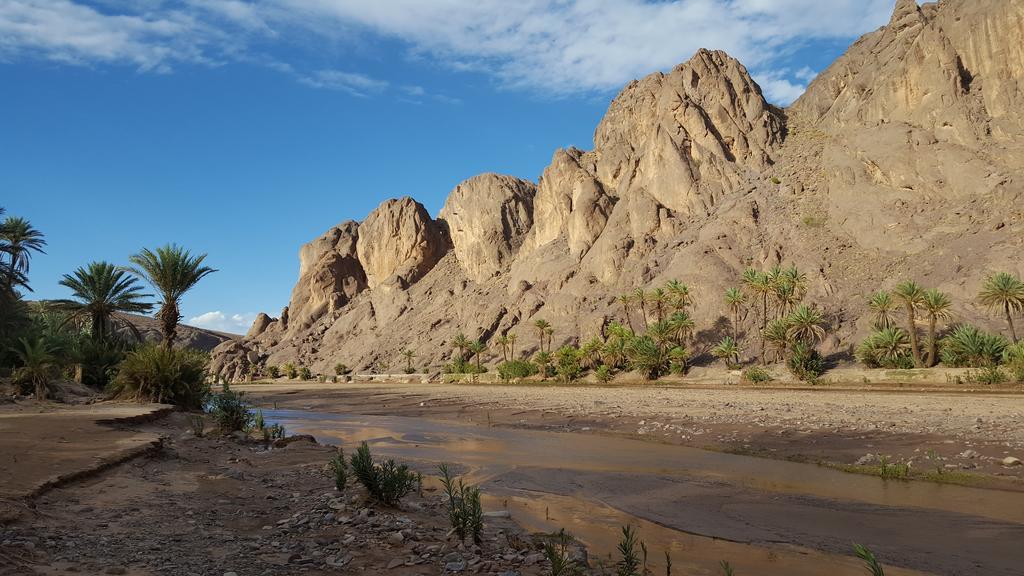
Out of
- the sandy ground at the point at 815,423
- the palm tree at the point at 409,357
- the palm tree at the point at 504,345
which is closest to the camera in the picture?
the sandy ground at the point at 815,423

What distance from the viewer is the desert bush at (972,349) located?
37312mm

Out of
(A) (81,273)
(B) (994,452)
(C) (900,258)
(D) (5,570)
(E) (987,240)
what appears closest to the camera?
(D) (5,570)

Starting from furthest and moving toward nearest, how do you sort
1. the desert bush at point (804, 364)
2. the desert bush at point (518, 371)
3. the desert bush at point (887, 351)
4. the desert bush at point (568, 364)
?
1. the desert bush at point (518, 371)
2. the desert bush at point (568, 364)
3. the desert bush at point (804, 364)
4. the desert bush at point (887, 351)

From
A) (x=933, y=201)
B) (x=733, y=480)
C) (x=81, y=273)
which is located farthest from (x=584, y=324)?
(x=733, y=480)

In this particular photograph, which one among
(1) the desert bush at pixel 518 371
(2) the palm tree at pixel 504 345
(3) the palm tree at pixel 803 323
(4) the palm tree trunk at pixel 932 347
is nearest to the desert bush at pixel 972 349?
(4) the palm tree trunk at pixel 932 347

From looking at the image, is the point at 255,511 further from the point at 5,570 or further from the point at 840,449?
the point at 840,449

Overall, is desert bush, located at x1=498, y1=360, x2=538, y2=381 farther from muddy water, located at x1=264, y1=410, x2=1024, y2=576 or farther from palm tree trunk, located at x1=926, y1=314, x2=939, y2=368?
muddy water, located at x1=264, y1=410, x2=1024, y2=576

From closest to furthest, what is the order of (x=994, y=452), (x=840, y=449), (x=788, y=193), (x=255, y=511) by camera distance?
1. (x=255, y=511)
2. (x=994, y=452)
3. (x=840, y=449)
4. (x=788, y=193)

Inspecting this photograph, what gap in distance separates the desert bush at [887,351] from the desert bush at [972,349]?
2.66 meters

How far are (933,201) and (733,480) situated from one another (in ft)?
209

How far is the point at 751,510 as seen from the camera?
1036cm

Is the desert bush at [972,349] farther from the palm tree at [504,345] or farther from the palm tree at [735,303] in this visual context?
the palm tree at [504,345]

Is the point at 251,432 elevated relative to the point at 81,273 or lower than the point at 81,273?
lower

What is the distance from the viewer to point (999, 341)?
37688mm
